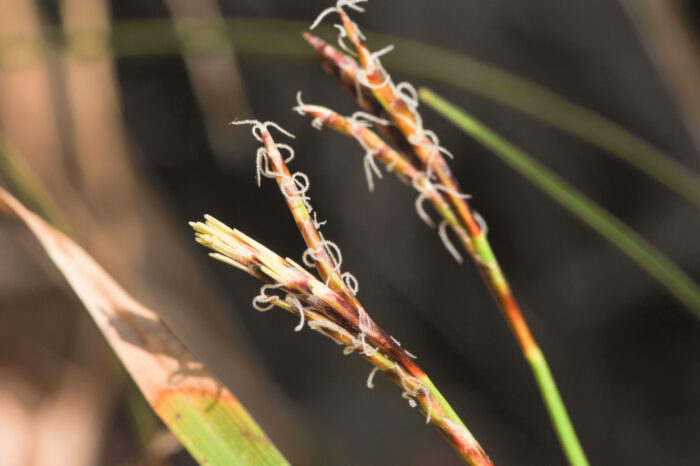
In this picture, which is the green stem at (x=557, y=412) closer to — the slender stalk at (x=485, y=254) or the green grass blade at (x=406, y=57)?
the slender stalk at (x=485, y=254)

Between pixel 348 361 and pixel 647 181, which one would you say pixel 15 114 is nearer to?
pixel 348 361

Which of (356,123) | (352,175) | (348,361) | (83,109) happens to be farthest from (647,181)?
(83,109)

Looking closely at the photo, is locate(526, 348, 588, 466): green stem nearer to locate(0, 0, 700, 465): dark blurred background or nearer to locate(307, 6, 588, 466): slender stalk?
locate(307, 6, 588, 466): slender stalk

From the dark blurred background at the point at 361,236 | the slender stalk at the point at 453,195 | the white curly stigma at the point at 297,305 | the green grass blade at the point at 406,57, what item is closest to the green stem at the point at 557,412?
the slender stalk at the point at 453,195

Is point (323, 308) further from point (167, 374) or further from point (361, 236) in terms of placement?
point (361, 236)

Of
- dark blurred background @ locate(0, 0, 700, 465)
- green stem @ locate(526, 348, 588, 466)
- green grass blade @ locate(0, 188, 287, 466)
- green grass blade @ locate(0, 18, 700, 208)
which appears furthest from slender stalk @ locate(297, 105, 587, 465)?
dark blurred background @ locate(0, 0, 700, 465)

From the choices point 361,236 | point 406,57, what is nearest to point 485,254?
point 406,57
